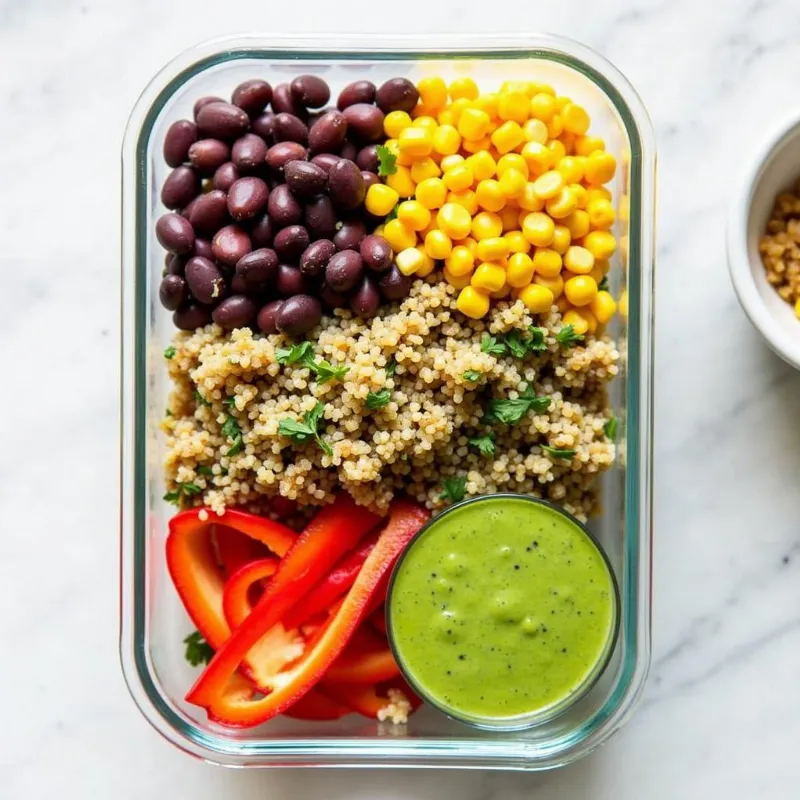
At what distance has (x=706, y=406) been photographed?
86.2 inches

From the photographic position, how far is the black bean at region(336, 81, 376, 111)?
1.97 meters

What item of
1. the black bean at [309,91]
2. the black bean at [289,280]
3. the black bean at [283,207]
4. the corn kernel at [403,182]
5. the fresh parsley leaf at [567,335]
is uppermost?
the black bean at [309,91]

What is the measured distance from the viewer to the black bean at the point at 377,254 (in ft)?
6.09

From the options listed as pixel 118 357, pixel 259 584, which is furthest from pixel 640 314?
pixel 118 357

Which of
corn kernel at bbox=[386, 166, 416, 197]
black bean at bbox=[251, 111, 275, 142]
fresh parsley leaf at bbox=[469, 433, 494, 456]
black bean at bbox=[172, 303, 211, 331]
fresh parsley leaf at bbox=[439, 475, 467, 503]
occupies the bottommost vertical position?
fresh parsley leaf at bbox=[439, 475, 467, 503]

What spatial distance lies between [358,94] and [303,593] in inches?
38.7

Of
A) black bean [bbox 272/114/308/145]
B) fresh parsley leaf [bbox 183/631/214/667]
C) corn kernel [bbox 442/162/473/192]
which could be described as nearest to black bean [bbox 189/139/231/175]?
black bean [bbox 272/114/308/145]

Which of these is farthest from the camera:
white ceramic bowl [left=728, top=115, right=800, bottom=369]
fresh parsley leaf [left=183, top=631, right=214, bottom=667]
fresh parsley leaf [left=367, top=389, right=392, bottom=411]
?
fresh parsley leaf [left=183, top=631, right=214, bottom=667]

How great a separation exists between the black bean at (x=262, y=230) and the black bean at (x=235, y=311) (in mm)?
111

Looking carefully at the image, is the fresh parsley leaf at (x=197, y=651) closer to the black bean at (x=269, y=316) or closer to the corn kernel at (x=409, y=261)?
the black bean at (x=269, y=316)

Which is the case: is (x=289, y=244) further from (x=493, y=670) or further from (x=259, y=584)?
(x=493, y=670)

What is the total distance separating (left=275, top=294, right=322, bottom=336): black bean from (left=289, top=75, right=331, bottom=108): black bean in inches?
15.7

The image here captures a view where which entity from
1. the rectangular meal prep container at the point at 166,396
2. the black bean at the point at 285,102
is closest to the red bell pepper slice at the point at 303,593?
the rectangular meal prep container at the point at 166,396

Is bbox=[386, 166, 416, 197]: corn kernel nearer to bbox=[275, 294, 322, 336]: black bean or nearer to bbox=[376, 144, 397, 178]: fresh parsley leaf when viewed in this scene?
bbox=[376, 144, 397, 178]: fresh parsley leaf
